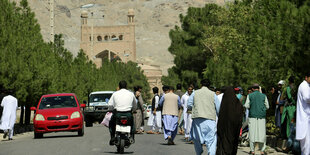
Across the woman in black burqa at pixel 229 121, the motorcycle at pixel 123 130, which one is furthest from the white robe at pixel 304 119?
the motorcycle at pixel 123 130

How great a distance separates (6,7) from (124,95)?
666 inches

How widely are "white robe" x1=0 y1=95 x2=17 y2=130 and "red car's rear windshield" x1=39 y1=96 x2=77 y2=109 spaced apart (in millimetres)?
1084

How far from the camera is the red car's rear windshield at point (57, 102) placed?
24.7 metres

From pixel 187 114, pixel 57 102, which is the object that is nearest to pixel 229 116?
pixel 187 114

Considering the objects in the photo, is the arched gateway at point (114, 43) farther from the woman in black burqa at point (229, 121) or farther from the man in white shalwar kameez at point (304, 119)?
the man in white shalwar kameez at point (304, 119)

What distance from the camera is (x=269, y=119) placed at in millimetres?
25859

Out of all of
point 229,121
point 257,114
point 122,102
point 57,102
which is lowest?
point 57,102

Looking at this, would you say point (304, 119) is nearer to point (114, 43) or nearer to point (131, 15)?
point (131, 15)

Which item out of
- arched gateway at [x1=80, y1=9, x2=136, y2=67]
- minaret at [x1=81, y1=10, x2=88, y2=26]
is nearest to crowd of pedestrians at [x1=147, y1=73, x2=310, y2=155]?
arched gateway at [x1=80, y1=9, x2=136, y2=67]

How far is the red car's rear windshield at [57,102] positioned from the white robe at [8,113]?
108 cm

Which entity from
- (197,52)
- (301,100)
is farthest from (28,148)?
(197,52)

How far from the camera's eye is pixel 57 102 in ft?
82.1

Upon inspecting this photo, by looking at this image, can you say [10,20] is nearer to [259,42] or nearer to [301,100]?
[259,42]

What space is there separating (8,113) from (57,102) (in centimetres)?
181
